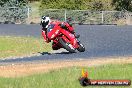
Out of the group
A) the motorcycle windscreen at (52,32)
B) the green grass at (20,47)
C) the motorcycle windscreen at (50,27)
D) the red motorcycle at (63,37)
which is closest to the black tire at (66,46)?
the red motorcycle at (63,37)

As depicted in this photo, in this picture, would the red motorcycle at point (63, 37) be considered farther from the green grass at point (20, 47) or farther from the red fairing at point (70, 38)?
the green grass at point (20, 47)

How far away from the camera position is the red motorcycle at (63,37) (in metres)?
21.3

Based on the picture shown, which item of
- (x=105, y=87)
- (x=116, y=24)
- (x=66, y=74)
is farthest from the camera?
(x=116, y=24)

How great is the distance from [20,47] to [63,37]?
397cm

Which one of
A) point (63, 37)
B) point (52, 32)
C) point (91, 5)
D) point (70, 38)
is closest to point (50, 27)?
point (52, 32)

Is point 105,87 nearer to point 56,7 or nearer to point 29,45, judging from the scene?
point 29,45

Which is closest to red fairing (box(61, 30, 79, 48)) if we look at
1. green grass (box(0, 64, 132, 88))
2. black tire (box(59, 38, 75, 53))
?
A: black tire (box(59, 38, 75, 53))

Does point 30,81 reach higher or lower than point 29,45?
higher

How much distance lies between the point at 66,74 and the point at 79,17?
3001 cm

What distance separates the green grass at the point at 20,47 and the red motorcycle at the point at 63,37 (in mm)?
2059

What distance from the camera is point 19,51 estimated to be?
23.5 metres

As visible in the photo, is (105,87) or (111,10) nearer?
(105,87)

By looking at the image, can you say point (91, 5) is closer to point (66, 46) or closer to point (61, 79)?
point (66, 46)

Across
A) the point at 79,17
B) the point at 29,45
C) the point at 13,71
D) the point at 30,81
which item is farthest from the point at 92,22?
the point at 30,81
